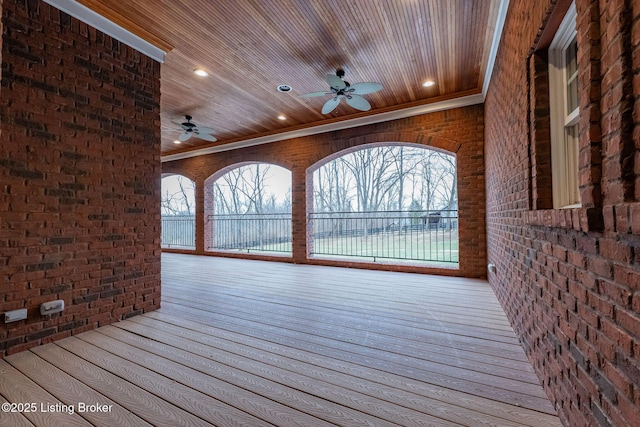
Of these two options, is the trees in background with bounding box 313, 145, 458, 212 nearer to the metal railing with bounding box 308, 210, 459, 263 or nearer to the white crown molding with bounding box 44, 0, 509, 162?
the metal railing with bounding box 308, 210, 459, 263

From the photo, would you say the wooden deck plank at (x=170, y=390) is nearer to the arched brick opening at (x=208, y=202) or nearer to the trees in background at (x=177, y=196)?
the arched brick opening at (x=208, y=202)

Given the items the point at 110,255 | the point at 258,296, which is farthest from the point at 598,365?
the point at 110,255

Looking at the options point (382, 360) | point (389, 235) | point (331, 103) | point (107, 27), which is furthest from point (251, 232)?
point (382, 360)

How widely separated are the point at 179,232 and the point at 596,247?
9.36 meters

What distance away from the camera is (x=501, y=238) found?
3.15 m

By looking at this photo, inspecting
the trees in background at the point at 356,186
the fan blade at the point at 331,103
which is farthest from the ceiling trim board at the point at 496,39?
the trees in background at the point at 356,186

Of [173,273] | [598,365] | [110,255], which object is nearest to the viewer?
[598,365]

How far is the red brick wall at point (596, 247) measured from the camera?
0.91 meters

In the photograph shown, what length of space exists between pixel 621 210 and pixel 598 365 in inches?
24.6

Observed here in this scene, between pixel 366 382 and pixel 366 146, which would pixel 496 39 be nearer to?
pixel 366 146

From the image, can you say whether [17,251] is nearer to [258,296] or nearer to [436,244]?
[258,296]

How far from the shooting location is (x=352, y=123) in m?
5.69

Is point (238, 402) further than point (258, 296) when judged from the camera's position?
No

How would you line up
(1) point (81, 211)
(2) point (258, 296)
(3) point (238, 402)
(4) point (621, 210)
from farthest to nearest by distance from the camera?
1. (2) point (258, 296)
2. (1) point (81, 211)
3. (3) point (238, 402)
4. (4) point (621, 210)
